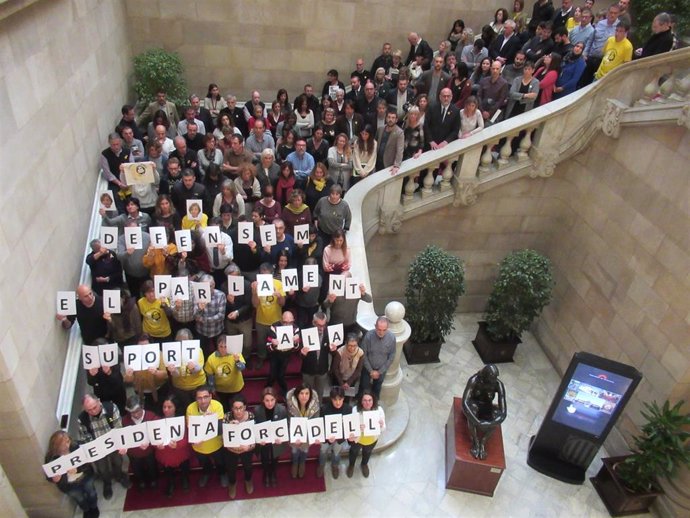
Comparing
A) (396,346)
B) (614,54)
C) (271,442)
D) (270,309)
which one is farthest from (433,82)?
(271,442)

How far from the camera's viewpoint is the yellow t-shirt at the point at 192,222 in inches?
298

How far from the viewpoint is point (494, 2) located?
12336mm

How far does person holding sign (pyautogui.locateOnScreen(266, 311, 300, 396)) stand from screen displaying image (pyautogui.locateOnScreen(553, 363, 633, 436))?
387 centimetres

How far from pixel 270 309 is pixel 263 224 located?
1.25m

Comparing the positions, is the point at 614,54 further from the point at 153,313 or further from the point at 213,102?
the point at 153,313

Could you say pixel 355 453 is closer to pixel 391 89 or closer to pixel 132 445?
pixel 132 445

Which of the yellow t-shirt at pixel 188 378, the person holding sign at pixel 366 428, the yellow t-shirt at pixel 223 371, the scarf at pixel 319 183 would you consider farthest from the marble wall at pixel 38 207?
the person holding sign at pixel 366 428

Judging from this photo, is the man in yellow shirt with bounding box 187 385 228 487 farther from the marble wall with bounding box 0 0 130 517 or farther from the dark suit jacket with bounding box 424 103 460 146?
the dark suit jacket with bounding box 424 103 460 146

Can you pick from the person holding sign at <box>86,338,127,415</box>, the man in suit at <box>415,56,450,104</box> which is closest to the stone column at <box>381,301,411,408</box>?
the person holding sign at <box>86,338,127,415</box>

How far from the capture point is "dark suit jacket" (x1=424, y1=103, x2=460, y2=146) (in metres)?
9.11

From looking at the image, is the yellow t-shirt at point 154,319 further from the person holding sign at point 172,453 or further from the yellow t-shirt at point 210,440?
the yellow t-shirt at point 210,440

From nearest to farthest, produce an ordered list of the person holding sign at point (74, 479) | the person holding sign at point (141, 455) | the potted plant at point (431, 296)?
the person holding sign at point (74, 479), the person holding sign at point (141, 455), the potted plant at point (431, 296)

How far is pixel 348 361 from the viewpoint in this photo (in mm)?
7242

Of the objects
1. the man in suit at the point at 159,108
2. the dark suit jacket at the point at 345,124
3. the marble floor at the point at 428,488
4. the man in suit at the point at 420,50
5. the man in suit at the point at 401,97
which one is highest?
the man in suit at the point at 420,50
